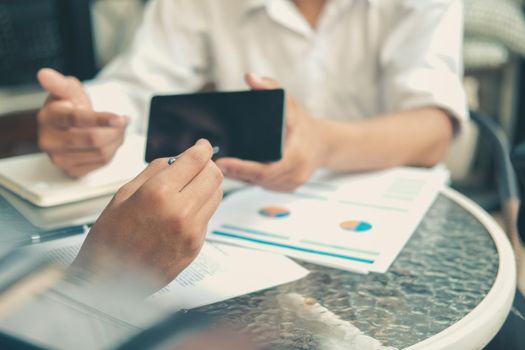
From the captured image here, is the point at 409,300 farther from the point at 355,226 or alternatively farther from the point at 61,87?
the point at 61,87

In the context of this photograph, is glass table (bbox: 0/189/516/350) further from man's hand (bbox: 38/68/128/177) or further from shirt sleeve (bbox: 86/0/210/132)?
shirt sleeve (bbox: 86/0/210/132)

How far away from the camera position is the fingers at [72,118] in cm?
69

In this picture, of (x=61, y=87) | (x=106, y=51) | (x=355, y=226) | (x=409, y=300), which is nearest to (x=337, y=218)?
(x=355, y=226)

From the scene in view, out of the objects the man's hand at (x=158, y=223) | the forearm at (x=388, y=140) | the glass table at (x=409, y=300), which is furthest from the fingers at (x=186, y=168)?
the forearm at (x=388, y=140)

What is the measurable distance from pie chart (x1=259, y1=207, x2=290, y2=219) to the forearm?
0.13 metres

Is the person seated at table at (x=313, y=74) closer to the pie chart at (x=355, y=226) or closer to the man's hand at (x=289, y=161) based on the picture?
the man's hand at (x=289, y=161)

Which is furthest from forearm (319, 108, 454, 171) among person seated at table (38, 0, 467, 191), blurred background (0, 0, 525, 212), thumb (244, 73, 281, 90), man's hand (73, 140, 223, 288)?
blurred background (0, 0, 525, 212)

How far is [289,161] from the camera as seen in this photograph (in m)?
0.65

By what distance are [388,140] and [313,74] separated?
0.26 meters

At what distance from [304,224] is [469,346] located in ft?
0.70

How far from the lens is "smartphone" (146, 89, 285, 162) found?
0.62 metres

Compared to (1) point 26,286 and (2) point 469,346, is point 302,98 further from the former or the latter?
(1) point 26,286

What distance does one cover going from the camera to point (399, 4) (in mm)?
955

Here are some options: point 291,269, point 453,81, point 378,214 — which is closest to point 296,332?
point 291,269
